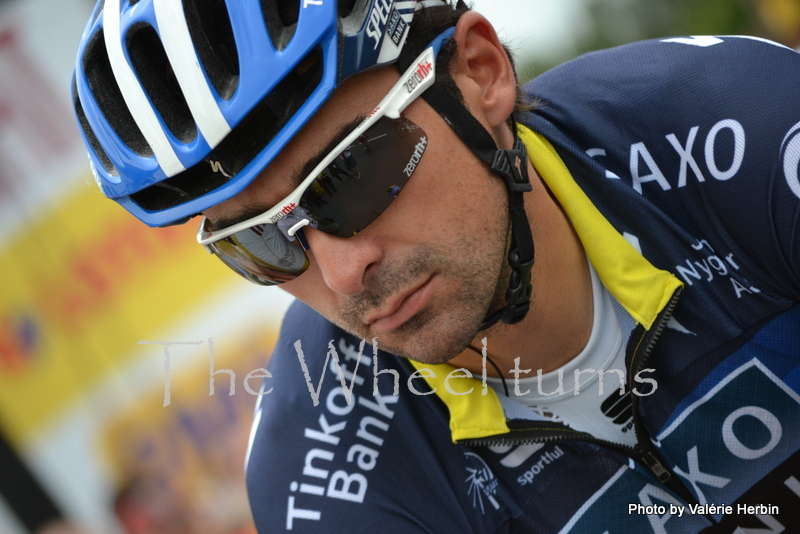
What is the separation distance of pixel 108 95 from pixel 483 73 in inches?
42.6

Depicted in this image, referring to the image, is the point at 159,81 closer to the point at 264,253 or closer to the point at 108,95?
the point at 108,95

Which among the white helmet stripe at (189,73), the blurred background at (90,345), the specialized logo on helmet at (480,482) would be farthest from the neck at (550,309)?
→ the blurred background at (90,345)

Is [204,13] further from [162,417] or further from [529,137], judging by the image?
[162,417]

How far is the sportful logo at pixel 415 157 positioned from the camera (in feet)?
5.91

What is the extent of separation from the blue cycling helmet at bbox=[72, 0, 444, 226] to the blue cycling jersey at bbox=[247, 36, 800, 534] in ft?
2.55

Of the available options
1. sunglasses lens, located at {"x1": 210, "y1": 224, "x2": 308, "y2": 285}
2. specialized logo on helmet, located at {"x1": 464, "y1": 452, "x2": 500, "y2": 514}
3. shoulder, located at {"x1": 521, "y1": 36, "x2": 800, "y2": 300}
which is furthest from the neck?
sunglasses lens, located at {"x1": 210, "y1": 224, "x2": 308, "y2": 285}

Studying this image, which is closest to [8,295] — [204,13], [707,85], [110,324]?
[110,324]

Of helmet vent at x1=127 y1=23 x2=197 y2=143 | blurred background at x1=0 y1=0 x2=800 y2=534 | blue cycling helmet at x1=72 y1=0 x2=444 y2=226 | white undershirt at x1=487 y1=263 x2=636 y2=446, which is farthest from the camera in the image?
blurred background at x1=0 y1=0 x2=800 y2=534

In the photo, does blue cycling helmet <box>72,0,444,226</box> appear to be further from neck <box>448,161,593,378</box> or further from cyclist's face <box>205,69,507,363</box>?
neck <box>448,161,593,378</box>

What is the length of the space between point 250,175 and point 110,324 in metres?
2.92

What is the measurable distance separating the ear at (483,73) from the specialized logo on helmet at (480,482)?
995 millimetres

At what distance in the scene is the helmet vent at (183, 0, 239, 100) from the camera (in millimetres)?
1717

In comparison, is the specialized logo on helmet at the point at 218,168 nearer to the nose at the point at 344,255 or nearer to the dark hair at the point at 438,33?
the nose at the point at 344,255

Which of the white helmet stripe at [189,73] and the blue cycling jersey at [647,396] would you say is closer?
the white helmet stripe at [189,73]
